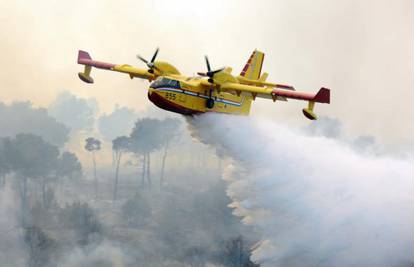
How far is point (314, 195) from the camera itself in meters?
33.0

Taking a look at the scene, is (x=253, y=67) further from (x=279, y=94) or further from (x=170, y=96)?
(x=170, y=96)

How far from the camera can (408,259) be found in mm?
30531

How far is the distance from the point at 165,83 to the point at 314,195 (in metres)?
9.89

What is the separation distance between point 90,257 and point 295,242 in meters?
49.9

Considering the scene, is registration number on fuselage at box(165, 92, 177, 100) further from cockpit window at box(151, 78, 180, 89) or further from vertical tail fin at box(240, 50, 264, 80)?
vertical tail fin at box(240, 50, 264, 80)

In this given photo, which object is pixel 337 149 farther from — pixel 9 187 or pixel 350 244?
pixel 9 187

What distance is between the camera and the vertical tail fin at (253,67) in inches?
1501

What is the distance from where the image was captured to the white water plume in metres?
31.2

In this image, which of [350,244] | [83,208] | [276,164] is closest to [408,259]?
[350,244]

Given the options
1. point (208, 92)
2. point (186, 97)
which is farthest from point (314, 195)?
point (186, 97)

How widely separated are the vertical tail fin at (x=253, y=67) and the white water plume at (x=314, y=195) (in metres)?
3.37

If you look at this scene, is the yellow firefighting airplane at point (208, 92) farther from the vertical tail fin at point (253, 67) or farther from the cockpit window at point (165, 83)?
the vertical tail fin at point (253, 67)

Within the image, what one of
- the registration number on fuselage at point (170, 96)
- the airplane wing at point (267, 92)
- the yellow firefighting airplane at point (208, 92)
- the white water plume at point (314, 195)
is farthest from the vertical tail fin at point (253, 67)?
the registration number on fuselage at point (170, 96)

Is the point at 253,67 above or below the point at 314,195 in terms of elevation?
above
